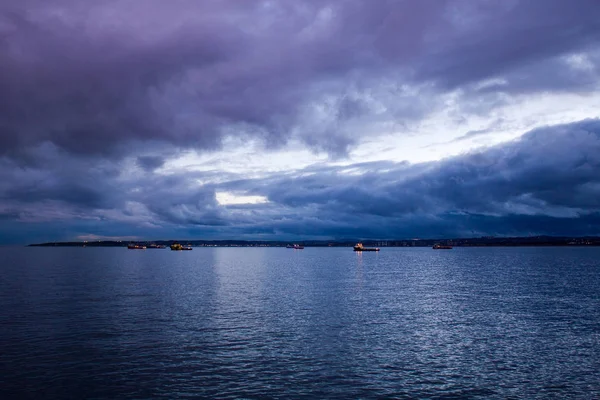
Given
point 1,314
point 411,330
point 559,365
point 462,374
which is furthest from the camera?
point 1,314

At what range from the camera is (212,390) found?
35.0 meters

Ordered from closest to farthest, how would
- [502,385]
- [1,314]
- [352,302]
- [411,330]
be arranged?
[502,385], [411,330], [1,314], [352,302]

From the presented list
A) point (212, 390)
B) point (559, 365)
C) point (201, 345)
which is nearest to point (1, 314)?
point (201, 345)

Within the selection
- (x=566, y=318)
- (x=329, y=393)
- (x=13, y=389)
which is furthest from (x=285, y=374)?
(x=566, y=318)

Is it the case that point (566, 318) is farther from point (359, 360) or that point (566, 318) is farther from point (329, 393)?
point (329, 393)

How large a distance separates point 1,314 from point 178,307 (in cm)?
2489

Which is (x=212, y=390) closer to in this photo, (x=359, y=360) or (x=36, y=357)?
(x=359, y=360)

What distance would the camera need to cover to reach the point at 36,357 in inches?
1692

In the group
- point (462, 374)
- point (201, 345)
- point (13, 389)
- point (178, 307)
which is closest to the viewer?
point (13, 389)

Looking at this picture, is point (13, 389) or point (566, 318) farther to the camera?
point (566, 318)

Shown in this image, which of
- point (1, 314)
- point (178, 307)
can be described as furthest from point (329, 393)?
point (1, 314)

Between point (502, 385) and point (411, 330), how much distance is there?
20.6 metres

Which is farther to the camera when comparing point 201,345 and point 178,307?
point 178,307

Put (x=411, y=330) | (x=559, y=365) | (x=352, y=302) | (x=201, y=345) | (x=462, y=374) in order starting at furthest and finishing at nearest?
(x=352, y=302) < (x=411, y=330) < (x=201, y=345) < (x=559, y=365) < (x=462, y=374)
